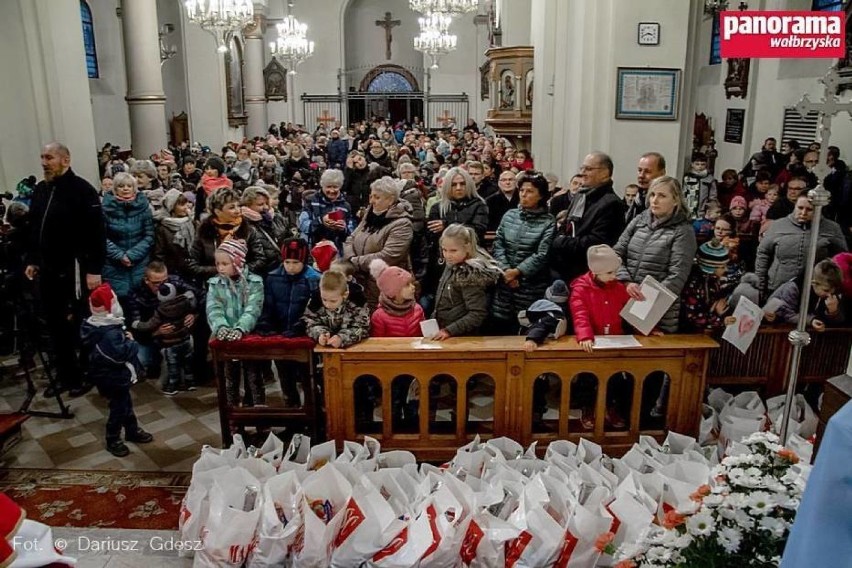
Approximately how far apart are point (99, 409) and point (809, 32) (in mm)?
5024

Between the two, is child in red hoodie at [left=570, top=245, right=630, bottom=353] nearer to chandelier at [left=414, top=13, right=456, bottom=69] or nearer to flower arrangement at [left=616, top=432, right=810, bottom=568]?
flower arrangement at [left=616, top=432, right=810, bottom=568]

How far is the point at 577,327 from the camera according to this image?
3.90 m

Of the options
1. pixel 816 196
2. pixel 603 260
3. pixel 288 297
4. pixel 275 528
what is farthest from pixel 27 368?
pixel 816 196

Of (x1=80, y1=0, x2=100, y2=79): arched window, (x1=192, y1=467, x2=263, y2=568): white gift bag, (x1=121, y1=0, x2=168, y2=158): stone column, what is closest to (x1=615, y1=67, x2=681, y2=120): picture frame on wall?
(x1=192, y1=467, x2=263, y2=568): white gift bag

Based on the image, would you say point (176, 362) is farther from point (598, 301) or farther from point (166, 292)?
point (598, 301)

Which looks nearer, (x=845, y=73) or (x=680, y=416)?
(x=680, y=416)

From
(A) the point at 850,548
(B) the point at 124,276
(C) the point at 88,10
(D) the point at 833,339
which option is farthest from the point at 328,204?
(C) the point at 88,10

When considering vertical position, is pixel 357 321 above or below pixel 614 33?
below

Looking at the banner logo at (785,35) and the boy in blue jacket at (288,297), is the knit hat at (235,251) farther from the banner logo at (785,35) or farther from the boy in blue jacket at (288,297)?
the banner logo at (785,35)

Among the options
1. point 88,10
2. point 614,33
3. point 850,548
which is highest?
point 88,10

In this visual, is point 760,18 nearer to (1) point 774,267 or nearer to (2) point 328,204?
(1) point 774,267

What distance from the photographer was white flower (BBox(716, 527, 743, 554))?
82.6 inches

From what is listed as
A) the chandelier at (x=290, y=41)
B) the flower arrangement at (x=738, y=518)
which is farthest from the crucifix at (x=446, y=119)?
the flower arrangement at (x=738, y=518)

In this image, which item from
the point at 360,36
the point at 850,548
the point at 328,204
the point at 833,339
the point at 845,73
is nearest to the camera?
the point at 850,548
